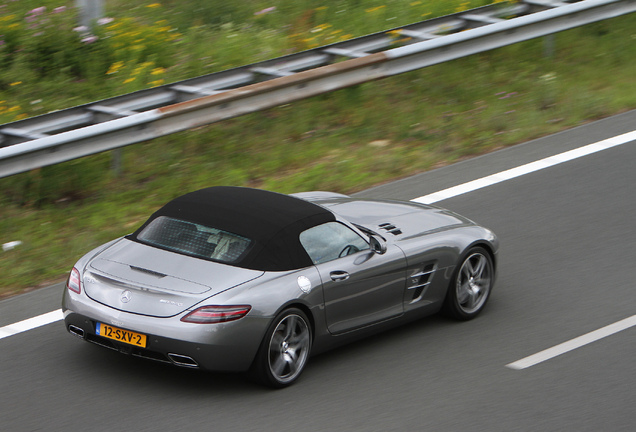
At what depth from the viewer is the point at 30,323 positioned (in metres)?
7.83

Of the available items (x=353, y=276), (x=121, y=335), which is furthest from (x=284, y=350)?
(x=121, y=335)

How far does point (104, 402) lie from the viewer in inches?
254

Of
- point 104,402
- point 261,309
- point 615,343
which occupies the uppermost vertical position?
point 261,309

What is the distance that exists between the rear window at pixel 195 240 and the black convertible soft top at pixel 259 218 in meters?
0.04

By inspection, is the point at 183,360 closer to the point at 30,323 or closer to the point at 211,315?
the point at 211,315

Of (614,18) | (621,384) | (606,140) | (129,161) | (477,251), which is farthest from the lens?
(614,18)

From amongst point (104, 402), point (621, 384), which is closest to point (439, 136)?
point (621, 384)

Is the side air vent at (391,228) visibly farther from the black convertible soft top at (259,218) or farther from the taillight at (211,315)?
the taillight at (211,315)

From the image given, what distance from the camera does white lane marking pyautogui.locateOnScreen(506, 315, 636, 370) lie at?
7.28 metres

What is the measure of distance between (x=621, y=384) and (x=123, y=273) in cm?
358

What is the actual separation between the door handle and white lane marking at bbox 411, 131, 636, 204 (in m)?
3.61

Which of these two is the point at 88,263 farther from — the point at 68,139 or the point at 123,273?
the point at 68,139

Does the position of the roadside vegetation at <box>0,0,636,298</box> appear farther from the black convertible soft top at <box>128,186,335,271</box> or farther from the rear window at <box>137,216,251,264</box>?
the black convertible soft top at <box>128,186,335,271</box>

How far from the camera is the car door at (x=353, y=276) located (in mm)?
7027
